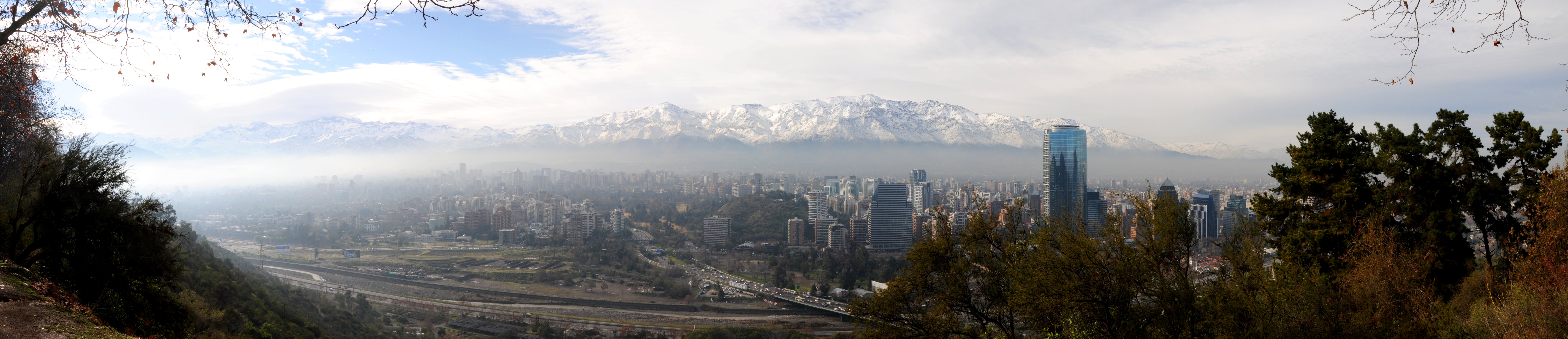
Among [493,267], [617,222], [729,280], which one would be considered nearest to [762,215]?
[617,222]

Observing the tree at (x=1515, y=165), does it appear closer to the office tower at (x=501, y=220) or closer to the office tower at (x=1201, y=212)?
the office tower at (x=1201, y=212)

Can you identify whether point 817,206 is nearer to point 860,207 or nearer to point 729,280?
point 860,207

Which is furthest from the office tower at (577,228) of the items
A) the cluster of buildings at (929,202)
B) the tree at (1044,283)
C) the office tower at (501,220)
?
the tree at (1044,283)

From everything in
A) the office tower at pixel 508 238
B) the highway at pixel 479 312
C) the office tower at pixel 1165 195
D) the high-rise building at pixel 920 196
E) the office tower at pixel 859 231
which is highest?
the office tower at pixel 1165 195

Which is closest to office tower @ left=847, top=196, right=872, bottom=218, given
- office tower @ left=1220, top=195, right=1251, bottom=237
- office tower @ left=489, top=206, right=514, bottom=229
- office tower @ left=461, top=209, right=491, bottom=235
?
office tower @ left=1220, top=195, right=1251, bottom=237

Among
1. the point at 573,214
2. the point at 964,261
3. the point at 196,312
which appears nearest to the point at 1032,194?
the point at 573,214

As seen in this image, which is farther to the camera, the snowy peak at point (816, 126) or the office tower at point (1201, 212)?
the snowy peak at point (816, 126)

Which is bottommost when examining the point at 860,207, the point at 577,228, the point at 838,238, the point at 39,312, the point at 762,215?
the point at 838,238
